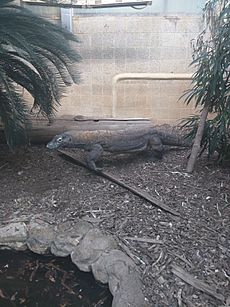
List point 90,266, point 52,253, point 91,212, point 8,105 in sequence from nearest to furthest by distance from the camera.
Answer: point 90,266 → point 52,253 → point 91,212 → point 8,105

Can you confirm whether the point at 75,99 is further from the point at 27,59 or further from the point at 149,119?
the point at 27,59

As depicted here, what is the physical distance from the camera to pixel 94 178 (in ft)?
10.0

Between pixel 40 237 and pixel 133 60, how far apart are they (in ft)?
7.09

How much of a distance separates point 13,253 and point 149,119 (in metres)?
2.03

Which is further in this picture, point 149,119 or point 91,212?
point 149,119

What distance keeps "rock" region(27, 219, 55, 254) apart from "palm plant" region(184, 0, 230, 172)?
3.86 feet

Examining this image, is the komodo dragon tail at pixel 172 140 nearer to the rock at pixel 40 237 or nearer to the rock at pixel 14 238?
the rock at pixel 40 237

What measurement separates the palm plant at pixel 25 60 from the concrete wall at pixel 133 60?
87 centimetres

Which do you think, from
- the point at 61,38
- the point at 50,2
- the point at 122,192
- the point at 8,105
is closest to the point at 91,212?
the point at 122,192

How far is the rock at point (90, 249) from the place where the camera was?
232 centimetres

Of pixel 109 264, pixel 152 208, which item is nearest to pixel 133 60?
pixel 152 208

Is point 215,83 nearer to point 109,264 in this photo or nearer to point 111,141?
point 111,141

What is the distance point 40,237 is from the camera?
8.21ft

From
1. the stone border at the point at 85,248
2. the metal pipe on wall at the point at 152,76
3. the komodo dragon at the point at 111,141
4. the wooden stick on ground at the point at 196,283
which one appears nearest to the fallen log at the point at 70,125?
the komodo dragon at the point at 111,141
